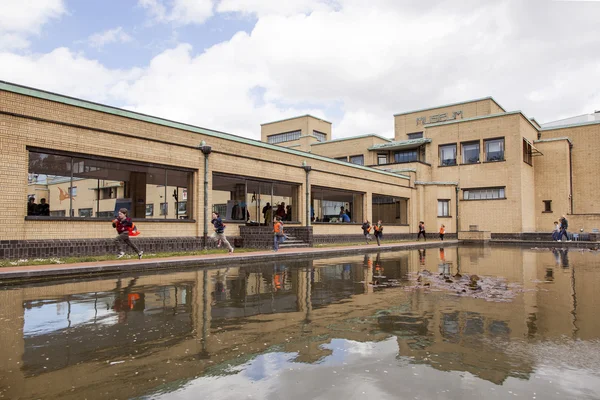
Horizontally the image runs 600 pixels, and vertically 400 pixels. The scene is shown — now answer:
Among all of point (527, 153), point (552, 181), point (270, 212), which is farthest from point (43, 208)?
point (552, 181)

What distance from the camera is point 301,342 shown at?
16.9ft

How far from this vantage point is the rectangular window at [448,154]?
3906cm

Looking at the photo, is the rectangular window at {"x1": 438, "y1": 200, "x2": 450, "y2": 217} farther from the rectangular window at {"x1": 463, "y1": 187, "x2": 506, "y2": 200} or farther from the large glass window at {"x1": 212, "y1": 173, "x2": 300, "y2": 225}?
the large glass window at {"x1": 212, "y1": 173, "x2": 300, "y2": 225}

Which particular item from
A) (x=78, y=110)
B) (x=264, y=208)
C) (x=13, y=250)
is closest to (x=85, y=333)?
(x=13, y=250)

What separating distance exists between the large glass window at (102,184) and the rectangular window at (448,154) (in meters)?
26.2

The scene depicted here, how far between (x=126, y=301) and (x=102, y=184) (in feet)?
49.1

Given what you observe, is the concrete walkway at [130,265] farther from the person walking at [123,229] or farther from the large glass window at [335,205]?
the large glass window at [335,205]

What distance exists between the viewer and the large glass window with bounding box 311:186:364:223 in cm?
3061

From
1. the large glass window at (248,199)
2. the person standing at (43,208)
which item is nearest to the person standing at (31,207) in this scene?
the person standing at (43,208)

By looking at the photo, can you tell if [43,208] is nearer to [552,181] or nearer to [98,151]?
[98,151]

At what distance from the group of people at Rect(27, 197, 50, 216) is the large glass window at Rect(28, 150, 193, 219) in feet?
0.72

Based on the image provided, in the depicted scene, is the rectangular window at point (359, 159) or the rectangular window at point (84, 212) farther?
the rectangular window at point (359, 159)

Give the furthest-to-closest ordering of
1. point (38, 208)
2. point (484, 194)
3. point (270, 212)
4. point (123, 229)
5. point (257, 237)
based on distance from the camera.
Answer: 1. point (484, 194)
2. point (270, 212)
3. point (257, 237)
4. point (123, 229)
5. point (38, 208)

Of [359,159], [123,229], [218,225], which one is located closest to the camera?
[123,229]
